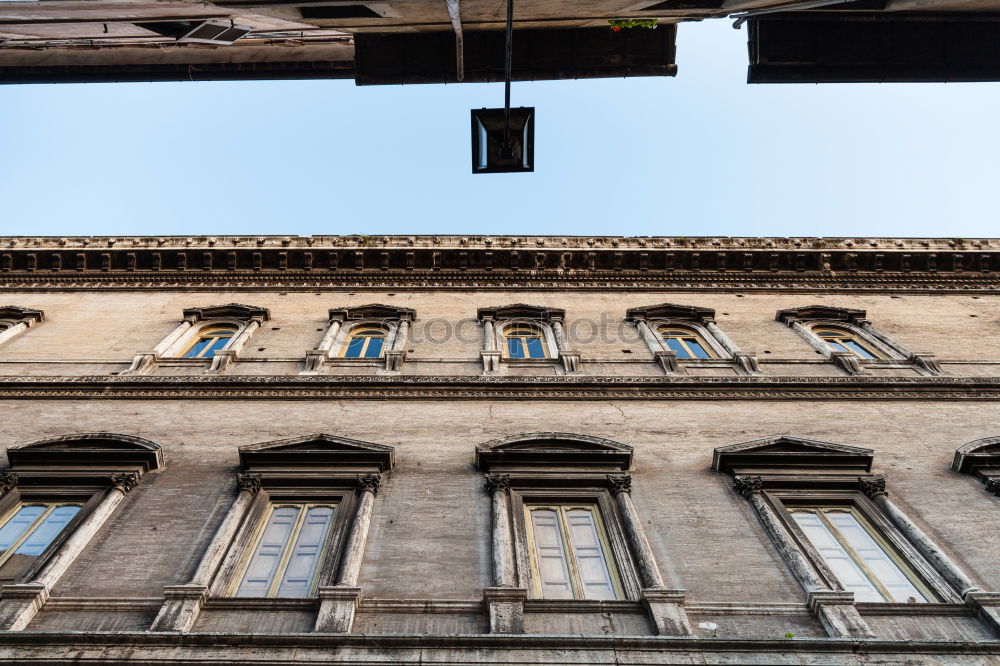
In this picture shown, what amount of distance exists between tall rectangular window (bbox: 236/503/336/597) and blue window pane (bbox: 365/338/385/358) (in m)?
5.04

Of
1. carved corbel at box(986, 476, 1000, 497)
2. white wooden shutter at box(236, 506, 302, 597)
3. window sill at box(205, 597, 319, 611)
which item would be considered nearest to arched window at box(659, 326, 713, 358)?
carved corbel at box(986, 476, 1000, 497)

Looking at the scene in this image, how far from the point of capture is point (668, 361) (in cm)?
1368

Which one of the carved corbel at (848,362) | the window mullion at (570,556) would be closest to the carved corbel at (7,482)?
the window mullion at (570,556)

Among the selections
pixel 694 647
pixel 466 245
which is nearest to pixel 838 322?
pixel 466 245

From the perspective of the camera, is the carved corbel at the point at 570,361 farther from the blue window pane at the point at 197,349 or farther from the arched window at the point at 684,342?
the blue window pane at the point at 197,349

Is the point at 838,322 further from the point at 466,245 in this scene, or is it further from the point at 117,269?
the point at 117,269

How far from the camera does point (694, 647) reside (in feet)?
22.0

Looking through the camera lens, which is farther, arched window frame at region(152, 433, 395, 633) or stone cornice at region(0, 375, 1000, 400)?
stone cornice at region(0, 375, 1000, 400)

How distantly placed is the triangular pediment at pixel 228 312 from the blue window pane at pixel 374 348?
2.43 metres

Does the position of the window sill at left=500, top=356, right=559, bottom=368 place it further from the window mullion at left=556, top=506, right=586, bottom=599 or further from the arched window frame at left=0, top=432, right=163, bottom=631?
the arched window frame at left=0, top=432, right=163, bottom=631

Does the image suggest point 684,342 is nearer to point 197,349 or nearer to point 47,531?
point 197,349

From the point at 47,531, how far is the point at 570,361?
8.15 metres

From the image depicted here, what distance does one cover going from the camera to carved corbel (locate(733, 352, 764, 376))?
44.0 ft

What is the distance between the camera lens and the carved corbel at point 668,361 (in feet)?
44.2
